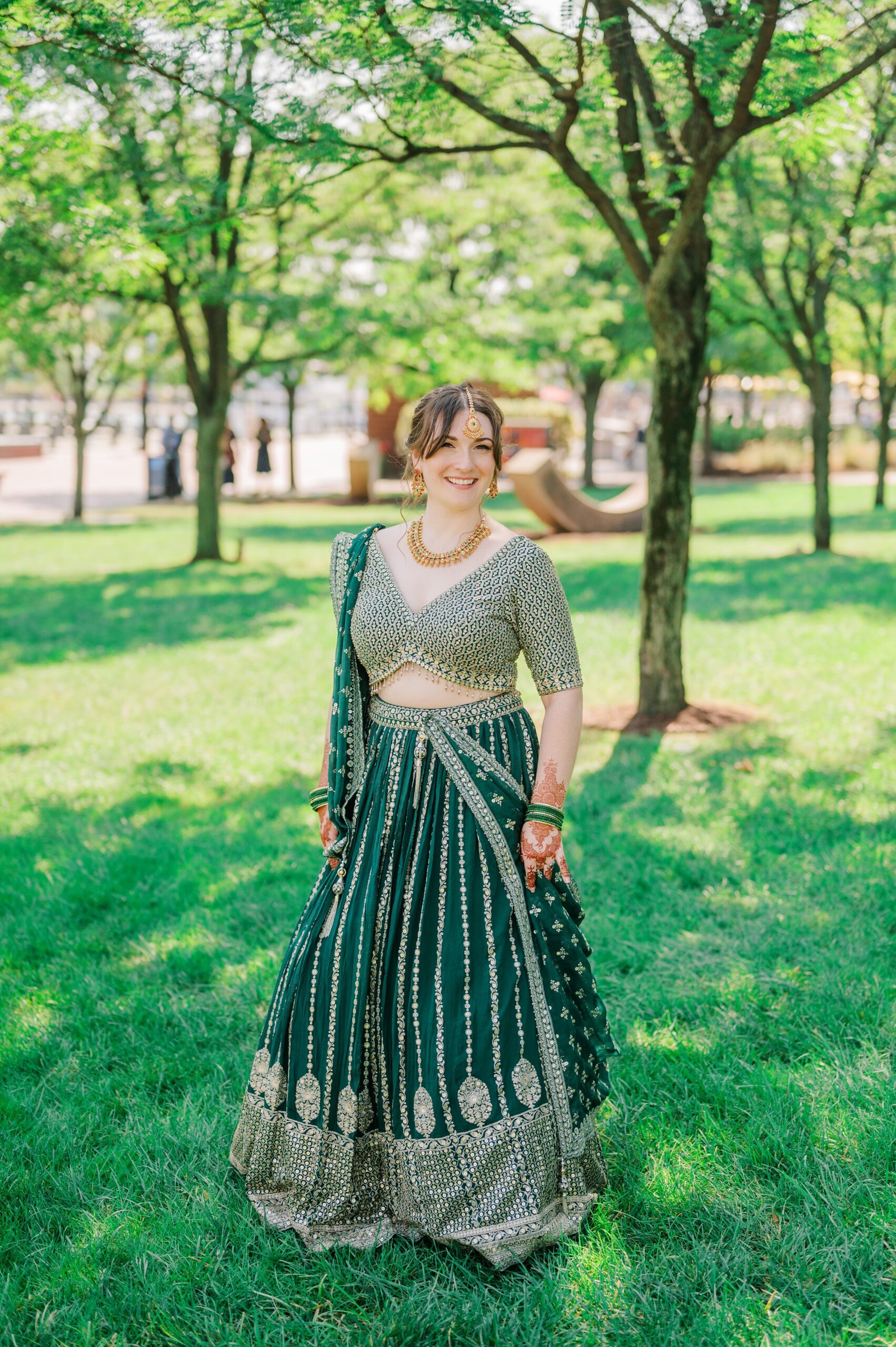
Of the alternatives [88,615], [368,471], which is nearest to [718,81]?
[88,615]

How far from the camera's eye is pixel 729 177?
964cm

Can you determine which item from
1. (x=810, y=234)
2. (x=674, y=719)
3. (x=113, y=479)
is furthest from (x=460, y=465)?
(x=113, y=479)

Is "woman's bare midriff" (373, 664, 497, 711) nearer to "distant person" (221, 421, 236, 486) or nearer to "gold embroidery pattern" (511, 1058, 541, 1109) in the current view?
"gold embroidery pattern" (511, 1058, 541, 1109)

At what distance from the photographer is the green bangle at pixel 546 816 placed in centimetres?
274

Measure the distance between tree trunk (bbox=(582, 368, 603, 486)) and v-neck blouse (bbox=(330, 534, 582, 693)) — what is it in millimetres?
24519

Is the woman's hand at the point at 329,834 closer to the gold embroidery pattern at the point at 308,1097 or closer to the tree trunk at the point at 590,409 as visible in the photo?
the gold embroidery pattern at the point at 308,1097

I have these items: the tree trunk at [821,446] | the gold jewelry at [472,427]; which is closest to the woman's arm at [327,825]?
the gold jewelry at [472,427]

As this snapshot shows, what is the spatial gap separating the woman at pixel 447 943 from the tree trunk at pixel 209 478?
1246 cm

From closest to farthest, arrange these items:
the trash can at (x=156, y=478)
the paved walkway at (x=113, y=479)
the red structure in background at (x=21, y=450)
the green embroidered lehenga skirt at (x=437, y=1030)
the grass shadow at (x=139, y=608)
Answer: the green embroidered lehenga skirt at (x=437, y=1030)
the grass shadow at (x=139, y=608)
the paved walkway at (x=113, y=479)
the trash can at (x=156, y=478)
the red structure in background at (x=21, y=450)

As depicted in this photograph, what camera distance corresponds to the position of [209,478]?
14.9m

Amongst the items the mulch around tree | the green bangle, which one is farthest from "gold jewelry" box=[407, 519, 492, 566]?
the mulch around tree

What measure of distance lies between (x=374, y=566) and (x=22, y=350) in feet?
54.4

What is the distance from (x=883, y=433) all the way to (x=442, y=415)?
61.1ft

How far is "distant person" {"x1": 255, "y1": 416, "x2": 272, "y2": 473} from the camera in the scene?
89.8 ft
